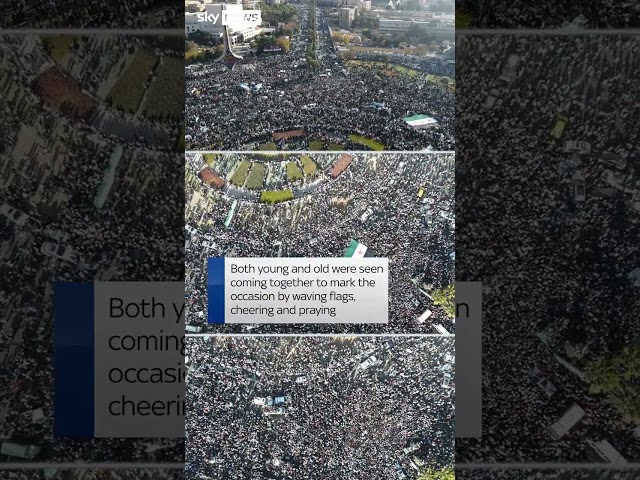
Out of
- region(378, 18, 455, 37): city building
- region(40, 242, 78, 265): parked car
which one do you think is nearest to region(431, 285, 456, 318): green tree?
region(378, 18, 455, 37): city building

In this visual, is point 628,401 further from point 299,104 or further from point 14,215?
point 14,215

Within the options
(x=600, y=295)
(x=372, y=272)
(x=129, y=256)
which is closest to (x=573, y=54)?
(x=600, y=295)

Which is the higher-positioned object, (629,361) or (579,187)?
(579,187)

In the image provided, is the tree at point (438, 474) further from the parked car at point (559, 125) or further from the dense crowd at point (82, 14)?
the dense crowd at point (82, 14)

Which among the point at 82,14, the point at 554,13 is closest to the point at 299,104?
the point at 82,14

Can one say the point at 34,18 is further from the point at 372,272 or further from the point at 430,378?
the point at 430,378

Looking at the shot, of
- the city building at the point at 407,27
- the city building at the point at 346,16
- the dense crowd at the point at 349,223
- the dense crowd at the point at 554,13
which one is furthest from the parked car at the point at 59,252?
the dense crowd at the point at 554,13
